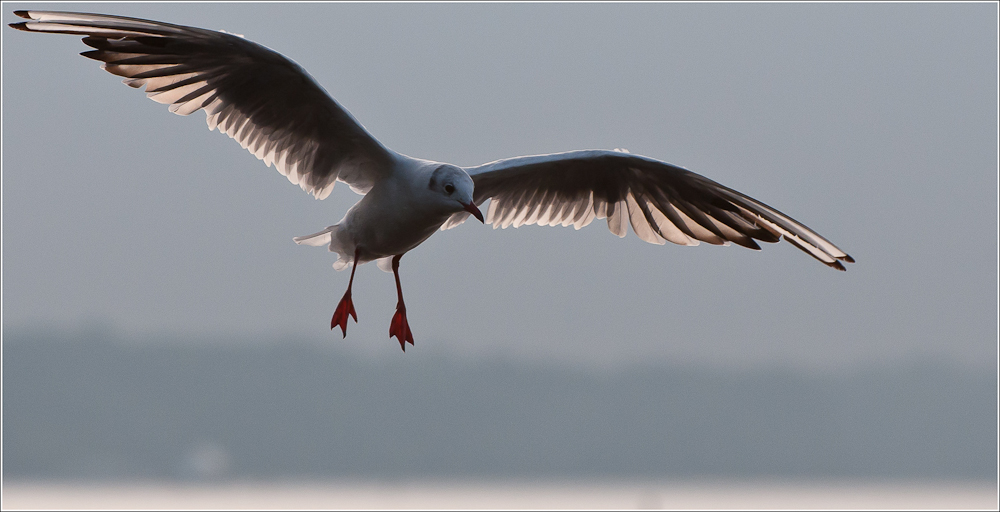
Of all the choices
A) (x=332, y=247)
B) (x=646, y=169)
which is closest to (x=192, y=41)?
(x=332, y=247)

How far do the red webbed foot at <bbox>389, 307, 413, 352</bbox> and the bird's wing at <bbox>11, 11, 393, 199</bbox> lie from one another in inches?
33.6

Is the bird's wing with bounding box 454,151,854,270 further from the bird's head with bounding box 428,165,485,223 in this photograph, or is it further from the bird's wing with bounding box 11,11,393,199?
the bird's wing with bounding box 11,11,393,199

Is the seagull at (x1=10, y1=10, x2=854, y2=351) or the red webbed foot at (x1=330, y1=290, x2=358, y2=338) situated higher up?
the seagull at (x1=10, y1=10, x2=854, y2=351)

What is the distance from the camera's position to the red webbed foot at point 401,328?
260 inches

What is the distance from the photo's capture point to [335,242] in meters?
6.35

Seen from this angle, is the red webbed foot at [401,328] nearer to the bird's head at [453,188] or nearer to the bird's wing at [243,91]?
the bird's wing at [243,91]

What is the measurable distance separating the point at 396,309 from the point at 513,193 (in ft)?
3.64

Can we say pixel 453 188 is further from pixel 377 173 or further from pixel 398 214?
pixel 377 173

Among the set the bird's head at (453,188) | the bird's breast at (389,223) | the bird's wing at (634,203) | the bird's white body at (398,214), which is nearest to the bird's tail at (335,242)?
the bird's white body at (398,214)

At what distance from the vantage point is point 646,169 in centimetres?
A: 670

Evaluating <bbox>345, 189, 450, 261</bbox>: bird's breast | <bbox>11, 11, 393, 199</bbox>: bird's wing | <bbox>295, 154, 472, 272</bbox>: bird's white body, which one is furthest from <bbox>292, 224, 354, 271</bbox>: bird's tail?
<bbox>11, 11, 393, 199</bbox>: bird's wing

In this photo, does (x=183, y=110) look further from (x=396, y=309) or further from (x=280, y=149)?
(x=396, y=309)

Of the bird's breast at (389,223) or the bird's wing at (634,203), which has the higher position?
the bird's wing at (634,203)

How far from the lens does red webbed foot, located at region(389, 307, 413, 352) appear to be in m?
6.61
